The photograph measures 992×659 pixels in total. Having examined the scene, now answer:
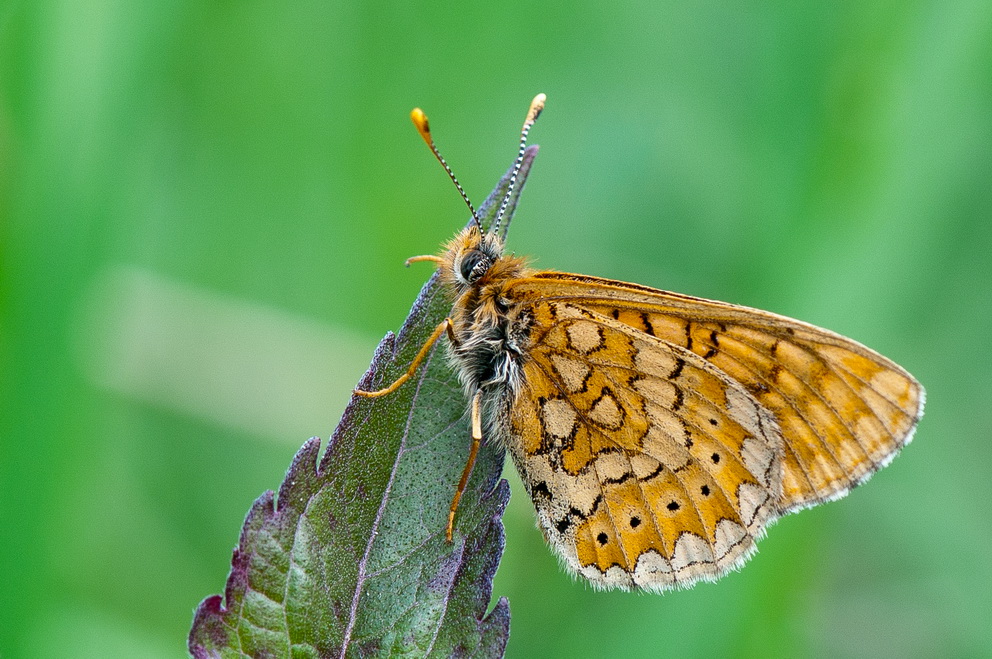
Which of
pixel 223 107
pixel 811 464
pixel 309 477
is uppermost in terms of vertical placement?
pixel 223 107

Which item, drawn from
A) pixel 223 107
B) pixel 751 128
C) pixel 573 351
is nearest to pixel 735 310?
pixel 573 351

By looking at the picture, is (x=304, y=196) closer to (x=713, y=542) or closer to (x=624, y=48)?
(x=624, y=48)

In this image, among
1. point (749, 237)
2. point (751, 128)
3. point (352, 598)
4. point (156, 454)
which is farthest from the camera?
point (751, 128)

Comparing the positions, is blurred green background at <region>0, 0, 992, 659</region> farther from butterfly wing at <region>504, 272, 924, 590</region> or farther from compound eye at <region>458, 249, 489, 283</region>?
compound eye at <region>458, 249, 489, 283</region>

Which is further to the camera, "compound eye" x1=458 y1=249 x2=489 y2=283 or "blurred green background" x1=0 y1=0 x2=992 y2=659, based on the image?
"blurred green background" x1=0 y1=0 x2=992 y2=659

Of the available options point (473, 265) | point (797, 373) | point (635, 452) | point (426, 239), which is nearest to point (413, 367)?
point (473, 265)

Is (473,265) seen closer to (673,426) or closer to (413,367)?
(673,426)

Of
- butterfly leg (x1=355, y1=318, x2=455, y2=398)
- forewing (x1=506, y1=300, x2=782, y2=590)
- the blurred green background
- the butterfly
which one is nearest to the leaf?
butterfly leg (x1=355, y1=318, x2=455, y2=398)
